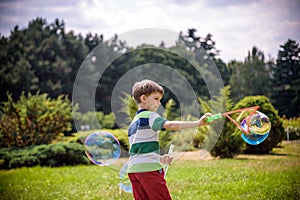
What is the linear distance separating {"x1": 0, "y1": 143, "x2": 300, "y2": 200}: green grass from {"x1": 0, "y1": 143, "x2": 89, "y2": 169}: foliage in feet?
1.48

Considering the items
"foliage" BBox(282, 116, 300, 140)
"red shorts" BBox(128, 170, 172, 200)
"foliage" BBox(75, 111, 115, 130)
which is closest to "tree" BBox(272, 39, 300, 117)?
"foliage" BBox(282, 116, 300, 140)

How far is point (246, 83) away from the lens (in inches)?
580

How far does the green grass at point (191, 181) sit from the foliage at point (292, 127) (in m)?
0.98

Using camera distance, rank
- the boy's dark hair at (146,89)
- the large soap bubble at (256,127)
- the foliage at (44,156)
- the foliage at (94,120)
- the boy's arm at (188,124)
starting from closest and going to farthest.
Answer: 1. the boy's arm at (188,124)
2. the boy's dark hair at (146,89)
3. the large soap bubble at (256,127)
4. the foliage at (44,156)
5. the foliage at (94,120)

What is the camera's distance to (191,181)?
629 centimetres

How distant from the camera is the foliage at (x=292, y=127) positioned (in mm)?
9492

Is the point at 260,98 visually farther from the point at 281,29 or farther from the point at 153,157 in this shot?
the point at 153,157

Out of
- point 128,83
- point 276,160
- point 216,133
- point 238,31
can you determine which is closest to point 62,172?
point 216,133

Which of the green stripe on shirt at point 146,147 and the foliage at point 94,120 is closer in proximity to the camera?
the green stripe on shirt at point 146,147

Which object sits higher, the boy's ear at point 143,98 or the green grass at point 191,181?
the boy's ear at point 143,98

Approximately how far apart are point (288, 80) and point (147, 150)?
7.84 meters

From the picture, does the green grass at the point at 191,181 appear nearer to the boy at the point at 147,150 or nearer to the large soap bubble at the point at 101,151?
the large soap bubble at the point at 101,151

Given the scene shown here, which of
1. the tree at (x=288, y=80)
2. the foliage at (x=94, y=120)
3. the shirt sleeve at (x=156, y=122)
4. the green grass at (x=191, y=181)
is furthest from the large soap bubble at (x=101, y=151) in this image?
the foliage at (x=94, y=120)

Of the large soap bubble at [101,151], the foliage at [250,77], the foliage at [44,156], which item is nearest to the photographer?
the large soap bubble at [101,151]
